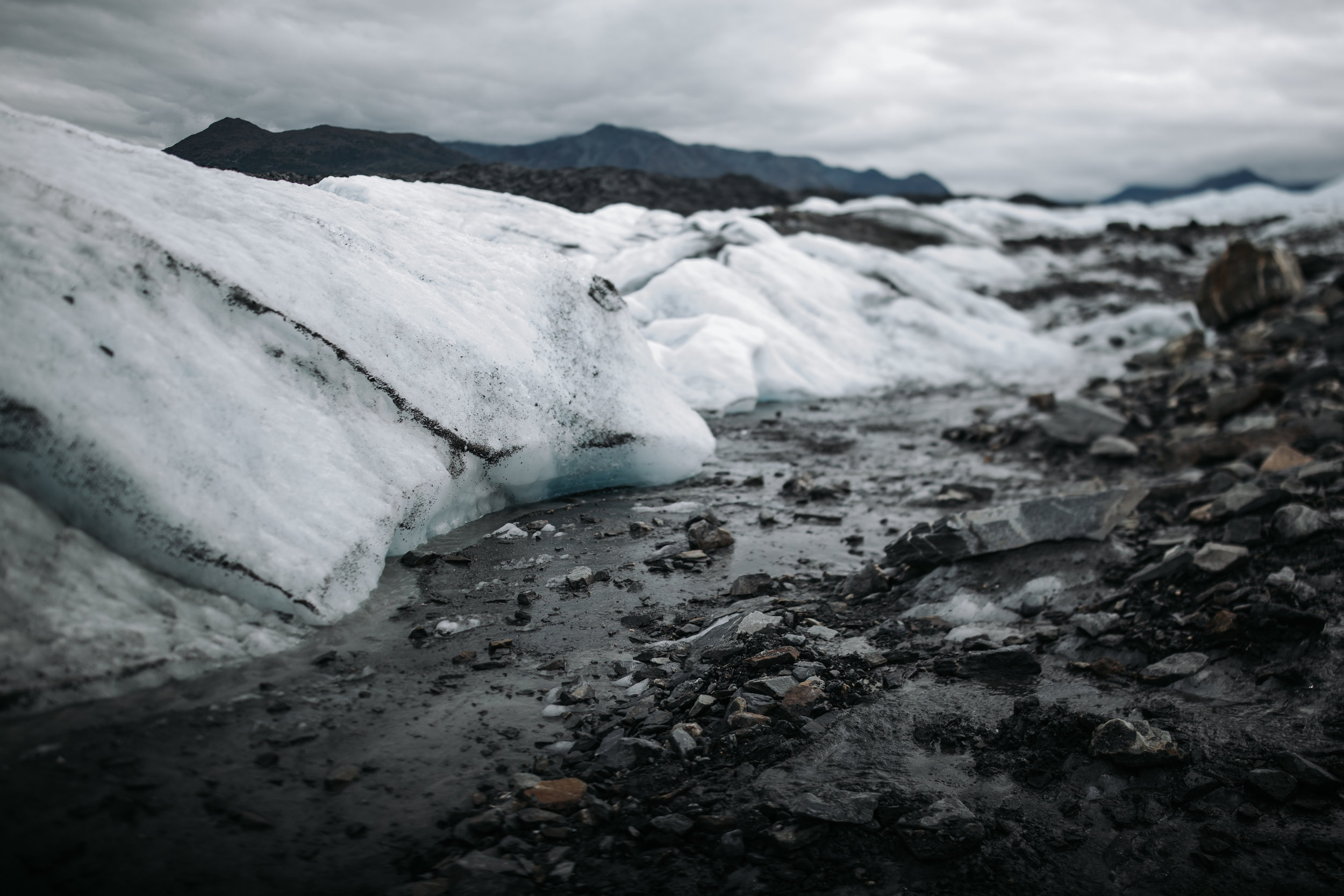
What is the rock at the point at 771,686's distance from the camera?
2490 mm

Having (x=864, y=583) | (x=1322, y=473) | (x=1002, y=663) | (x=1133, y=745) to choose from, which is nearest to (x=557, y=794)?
(x=1133, y=745)

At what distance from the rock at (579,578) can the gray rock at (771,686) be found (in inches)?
47.1

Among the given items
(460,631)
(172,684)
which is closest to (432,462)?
(460,631)

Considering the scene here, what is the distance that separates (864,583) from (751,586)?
580mm

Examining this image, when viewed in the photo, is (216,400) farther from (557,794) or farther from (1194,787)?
(1194,787)

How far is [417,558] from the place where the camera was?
346cm

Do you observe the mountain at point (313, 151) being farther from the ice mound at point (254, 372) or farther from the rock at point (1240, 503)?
the rock at point (1240, 503)

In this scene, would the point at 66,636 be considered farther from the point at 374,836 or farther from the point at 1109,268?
the point at 1109,268

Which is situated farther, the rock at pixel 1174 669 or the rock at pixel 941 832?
the rock at pixel 1174 669

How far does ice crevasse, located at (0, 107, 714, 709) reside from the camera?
210 cm

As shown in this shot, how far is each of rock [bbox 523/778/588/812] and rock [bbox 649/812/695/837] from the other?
0.72ft

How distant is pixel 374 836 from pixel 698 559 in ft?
7.61

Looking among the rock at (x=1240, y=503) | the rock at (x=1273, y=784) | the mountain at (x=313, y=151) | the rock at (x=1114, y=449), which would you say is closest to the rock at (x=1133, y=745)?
the rock at (x=1273, y=784)

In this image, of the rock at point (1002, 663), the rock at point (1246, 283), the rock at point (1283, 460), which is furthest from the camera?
the rock at point (1246, 283)
